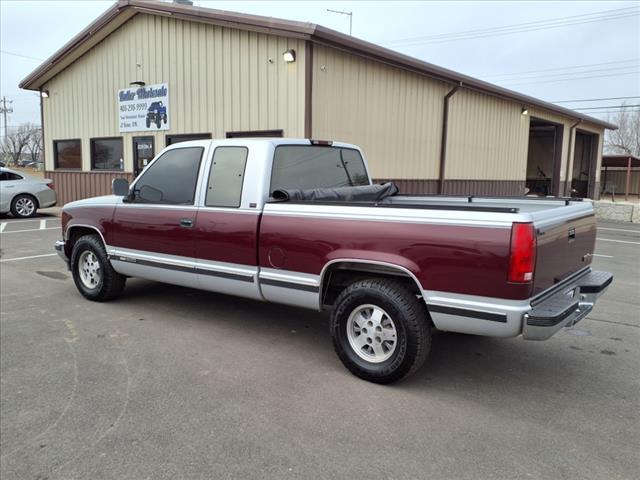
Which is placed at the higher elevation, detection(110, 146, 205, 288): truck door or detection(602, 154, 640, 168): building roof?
detection(602, 154, 640, 168): building roof

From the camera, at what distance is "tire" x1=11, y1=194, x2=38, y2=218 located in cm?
1516

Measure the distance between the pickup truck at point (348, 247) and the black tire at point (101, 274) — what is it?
18mm

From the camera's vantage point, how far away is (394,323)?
3828 mm

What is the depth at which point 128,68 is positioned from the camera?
15.1m

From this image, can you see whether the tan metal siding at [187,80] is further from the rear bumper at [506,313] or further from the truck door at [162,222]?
the rear bumper at [506,313]

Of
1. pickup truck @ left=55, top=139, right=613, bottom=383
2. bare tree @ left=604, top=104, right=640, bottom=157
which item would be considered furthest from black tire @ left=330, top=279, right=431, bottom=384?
bare tree @ left=604, top=104, right=640, bottom=157

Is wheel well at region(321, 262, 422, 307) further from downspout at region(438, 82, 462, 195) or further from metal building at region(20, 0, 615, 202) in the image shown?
downspout at region(438, 82, 462, 195)

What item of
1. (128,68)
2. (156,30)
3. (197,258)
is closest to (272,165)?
(197,258)

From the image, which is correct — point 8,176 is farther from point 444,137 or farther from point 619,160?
point 619,160

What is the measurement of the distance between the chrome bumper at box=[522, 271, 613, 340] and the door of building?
42.0 feet

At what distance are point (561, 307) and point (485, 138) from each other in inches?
592

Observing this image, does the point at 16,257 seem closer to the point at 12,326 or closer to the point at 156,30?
the point at 12,326

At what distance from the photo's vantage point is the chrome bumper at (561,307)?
333cm

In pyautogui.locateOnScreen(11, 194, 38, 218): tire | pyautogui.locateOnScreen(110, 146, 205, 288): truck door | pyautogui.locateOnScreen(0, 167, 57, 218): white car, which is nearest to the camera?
pyautogui.locateOnScreen(110, 146, 205, 288): truck door
